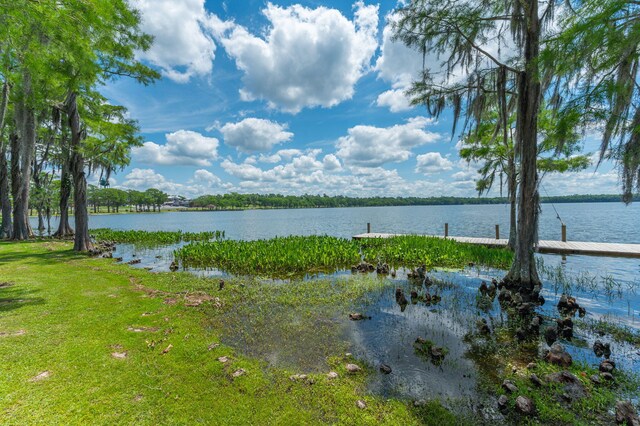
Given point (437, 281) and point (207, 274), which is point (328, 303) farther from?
point (207, 274)

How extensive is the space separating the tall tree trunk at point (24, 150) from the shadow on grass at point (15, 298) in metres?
5.80

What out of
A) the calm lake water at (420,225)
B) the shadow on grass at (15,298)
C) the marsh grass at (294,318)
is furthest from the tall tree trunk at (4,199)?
the marsh grass at (294,318)

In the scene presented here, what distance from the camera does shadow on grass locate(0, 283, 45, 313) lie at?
6539 mm

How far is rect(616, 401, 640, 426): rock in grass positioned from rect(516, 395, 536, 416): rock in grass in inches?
35.4

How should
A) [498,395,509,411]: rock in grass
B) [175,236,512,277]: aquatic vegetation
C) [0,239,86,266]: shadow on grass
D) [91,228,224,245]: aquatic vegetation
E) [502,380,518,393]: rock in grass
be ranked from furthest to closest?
[91,228,224,245]: aquatic vegetation, [175,236,512,277]: aquatic vegetation, [0,239,86,266]: shadow on grass, [502,380,518,393]: rock in grass, [498,395,509,411]: rock in grass

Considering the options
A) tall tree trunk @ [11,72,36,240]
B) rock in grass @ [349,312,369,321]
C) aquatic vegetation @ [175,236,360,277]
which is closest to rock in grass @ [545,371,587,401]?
rock in grass @ [349,312,369,321]

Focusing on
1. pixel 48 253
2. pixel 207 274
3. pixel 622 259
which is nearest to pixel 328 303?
pixel 207 274

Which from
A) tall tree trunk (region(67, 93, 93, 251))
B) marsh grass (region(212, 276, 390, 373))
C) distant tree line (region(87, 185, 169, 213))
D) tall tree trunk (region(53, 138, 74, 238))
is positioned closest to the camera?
marsh grass (region(212, 276, 390, 373))

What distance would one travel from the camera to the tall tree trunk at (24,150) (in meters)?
10.9

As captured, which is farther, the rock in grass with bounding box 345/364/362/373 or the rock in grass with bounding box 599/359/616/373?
the rock in grass with bounding box 345/364/362/373

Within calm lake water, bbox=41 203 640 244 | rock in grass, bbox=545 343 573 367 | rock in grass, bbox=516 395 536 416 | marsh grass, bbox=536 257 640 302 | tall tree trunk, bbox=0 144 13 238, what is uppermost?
tall tree trunk, bbox=0 144 13 238

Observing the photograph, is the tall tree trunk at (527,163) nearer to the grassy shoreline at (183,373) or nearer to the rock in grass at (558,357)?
the rock in grass at (558,357)

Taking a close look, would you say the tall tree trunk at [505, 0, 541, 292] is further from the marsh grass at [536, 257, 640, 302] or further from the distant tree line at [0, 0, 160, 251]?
A: the distant tree line at [0, 0, 160, 251]

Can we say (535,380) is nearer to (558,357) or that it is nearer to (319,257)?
(558,357)
